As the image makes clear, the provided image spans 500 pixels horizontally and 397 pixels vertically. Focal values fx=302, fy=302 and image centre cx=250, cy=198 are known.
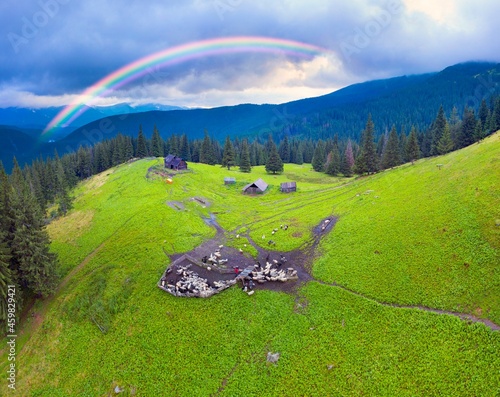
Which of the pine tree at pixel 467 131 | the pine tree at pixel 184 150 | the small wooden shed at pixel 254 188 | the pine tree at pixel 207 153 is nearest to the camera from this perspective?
the small wooden shed at pixel 254 188

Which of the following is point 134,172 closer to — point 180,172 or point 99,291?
point 180,172

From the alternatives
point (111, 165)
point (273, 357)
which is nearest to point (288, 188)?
point (273, 357)

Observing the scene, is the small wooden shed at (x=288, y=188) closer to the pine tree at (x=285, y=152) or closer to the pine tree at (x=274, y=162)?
the pine tree at (x=274, y=162)

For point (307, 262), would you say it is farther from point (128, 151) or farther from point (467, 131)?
point (128, 151)

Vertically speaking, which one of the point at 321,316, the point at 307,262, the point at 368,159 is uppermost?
the point at 368,159

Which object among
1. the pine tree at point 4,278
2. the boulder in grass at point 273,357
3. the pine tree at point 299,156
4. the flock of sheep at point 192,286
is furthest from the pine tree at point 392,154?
the pine tree at point 4,278
